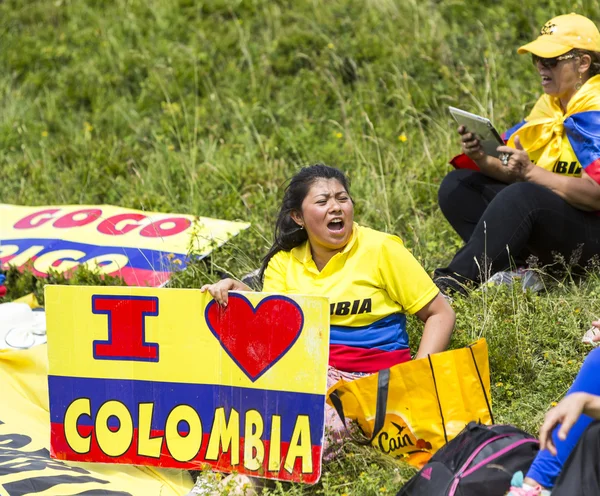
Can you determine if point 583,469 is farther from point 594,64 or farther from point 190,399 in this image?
point 594,64

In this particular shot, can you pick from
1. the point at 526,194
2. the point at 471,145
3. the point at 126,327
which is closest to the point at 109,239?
the point at 126,327

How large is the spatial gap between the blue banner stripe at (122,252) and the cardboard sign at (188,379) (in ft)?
5.46

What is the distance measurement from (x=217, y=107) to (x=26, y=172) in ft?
5.59

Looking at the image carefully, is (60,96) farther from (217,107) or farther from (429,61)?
(429,61)

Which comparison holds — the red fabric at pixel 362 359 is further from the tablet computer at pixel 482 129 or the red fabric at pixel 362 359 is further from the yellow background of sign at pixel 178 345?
the tablet computer at pixel 482 129

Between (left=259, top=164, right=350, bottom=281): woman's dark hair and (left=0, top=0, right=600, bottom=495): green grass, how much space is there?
78 centimetres

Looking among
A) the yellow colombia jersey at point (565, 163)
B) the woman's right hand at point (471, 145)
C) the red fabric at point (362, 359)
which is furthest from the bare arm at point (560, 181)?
the red fabric at point (362, 359)

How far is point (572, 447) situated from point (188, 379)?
157 centimetres

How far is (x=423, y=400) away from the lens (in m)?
3.55

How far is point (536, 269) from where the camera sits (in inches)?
180

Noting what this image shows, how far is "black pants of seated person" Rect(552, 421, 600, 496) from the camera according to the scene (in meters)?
2.73

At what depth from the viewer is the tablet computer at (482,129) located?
15.8ft

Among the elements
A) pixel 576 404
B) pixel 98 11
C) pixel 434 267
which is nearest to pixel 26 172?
pixel 98 11

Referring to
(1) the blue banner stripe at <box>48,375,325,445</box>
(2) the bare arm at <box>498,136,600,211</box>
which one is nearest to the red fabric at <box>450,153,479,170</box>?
(2) the bare arm at <box>498,136,600,211</box>
